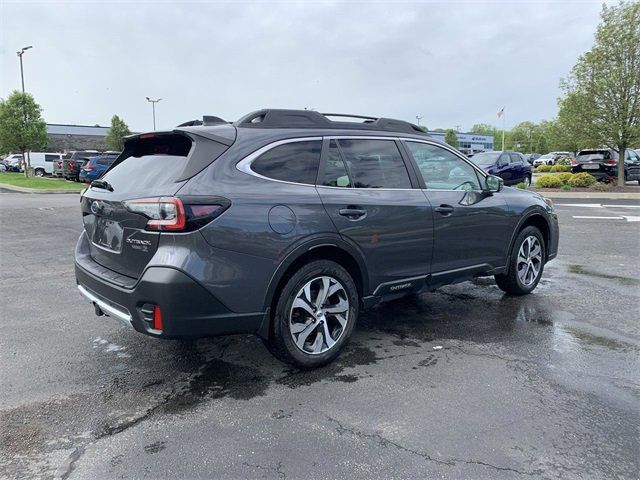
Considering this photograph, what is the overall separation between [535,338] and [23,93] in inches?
1338

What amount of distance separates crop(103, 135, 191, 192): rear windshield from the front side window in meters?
2.07

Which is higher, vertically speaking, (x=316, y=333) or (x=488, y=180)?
(x=488, y=180)

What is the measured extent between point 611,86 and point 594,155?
189 inches

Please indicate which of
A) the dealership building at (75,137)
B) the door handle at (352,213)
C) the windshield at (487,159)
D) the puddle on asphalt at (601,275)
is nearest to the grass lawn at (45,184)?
the windshield at (487,159)

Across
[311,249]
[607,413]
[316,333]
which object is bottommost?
[607,413]

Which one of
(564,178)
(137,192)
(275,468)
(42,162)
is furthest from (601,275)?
(42,162)

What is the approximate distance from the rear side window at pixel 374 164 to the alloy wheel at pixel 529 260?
2.07 metres

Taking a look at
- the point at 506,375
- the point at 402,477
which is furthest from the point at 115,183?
the point at 506,375

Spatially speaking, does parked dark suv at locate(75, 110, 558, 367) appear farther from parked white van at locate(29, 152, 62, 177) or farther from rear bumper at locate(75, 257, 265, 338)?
parked white van at locate(29, 152, 62, 177)

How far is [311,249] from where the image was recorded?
11.5ft

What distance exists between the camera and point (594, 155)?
22828 mm

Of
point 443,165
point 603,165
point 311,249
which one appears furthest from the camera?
point 603,165

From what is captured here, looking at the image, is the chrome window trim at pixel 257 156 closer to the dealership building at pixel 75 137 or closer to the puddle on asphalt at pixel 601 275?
the puddle on asphalt at pixel 601 275

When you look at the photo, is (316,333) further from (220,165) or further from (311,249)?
(220,165)
